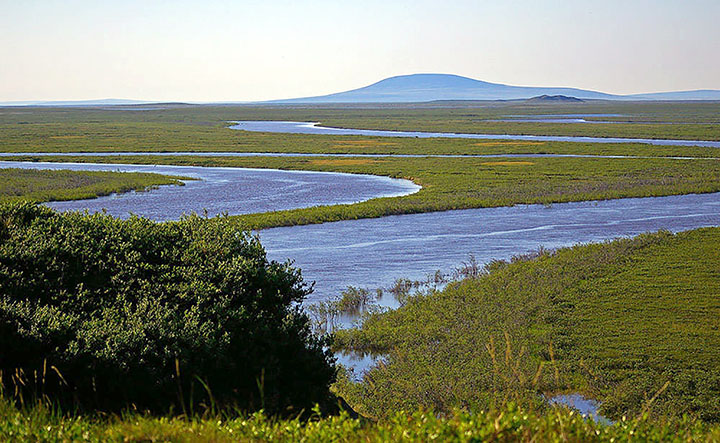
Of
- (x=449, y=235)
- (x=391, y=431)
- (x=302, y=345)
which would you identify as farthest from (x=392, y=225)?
(x=391, y=431)

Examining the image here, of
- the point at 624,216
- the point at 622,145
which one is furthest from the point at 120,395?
the point at 622,145

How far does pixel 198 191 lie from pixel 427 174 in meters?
16.7

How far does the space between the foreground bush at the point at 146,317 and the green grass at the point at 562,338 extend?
2736 mm

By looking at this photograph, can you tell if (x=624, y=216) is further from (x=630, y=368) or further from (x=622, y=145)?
(x=622, y=145)

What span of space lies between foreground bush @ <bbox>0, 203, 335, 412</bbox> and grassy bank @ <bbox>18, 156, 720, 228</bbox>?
70.9 ft

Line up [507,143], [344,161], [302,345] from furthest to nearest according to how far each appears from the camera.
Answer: [507,143] < [344,161] < [302,345]

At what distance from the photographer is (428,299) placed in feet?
67.3

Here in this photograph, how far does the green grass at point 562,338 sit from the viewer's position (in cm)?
1340

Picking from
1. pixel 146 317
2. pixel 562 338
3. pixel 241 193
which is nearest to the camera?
pixel 146 317

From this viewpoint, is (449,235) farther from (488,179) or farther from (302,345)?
(302,345)

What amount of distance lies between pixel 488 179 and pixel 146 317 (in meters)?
42.7

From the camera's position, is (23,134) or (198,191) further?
(23,134)

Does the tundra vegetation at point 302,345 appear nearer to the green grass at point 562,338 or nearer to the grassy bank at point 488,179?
the green grass at point 562,338

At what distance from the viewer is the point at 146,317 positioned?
10.8 meters
